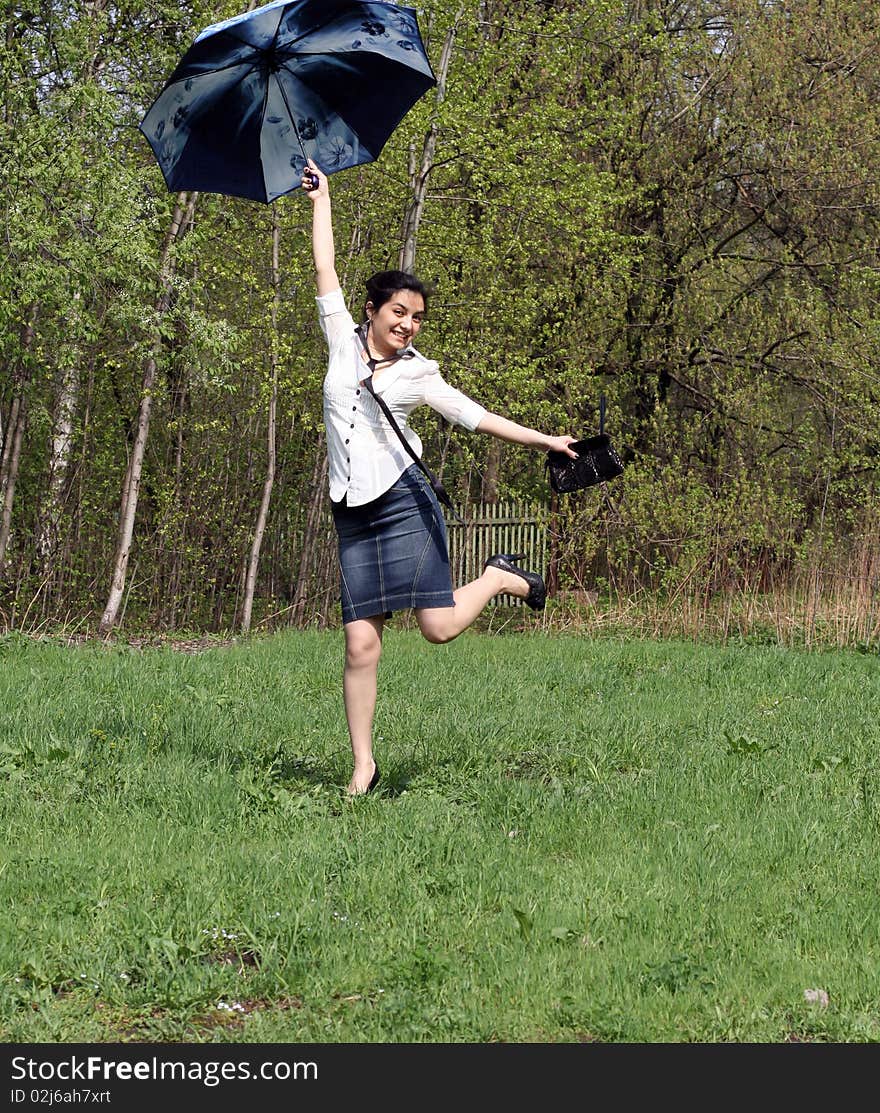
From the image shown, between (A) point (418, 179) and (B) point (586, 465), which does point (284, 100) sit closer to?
(B) point (586, 465)

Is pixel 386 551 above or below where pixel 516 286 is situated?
below

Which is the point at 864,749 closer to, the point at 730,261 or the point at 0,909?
the point at 0,909

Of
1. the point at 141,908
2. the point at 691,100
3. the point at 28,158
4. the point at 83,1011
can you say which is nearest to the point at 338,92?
the point at 141,908

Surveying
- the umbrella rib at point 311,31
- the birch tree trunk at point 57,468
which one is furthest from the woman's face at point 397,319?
the birch tree trunk at point 57,468

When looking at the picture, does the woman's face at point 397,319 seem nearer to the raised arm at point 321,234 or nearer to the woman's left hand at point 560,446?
the raised arm at point 321,234

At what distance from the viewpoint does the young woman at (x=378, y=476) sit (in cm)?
578

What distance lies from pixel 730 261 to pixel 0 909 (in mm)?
18841

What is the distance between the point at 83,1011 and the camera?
138 inches

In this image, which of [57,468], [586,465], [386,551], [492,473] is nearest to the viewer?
[586,465]

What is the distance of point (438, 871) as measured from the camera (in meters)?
4.61

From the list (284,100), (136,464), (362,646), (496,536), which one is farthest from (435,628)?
(496,536)

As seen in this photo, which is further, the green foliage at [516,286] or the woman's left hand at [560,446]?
the green foliage at [516,286]

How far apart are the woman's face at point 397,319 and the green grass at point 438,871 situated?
1943 millimetres

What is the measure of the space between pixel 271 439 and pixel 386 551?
37.6 feet
